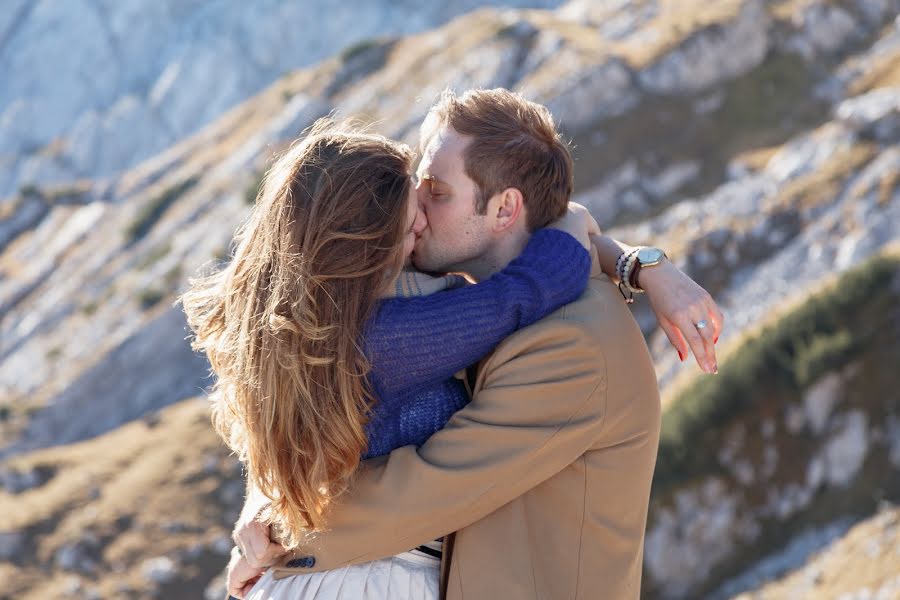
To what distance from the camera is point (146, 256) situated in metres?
57.7

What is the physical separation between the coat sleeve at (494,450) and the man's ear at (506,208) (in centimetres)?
82

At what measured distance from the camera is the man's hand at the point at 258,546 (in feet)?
17.4

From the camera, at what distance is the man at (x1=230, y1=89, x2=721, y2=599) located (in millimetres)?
4699

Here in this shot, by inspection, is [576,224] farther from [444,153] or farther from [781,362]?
[781,362]

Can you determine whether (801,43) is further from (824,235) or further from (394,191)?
(394,191)

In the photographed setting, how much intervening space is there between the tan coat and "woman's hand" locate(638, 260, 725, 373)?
39cm

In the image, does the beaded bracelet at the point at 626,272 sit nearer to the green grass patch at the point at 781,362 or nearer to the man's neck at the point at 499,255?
the man's neck at the point at 499,255

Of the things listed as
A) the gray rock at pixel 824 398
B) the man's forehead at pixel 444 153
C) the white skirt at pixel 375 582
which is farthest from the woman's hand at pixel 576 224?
the gray rock at pixel 824 398

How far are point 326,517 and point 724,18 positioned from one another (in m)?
50.7

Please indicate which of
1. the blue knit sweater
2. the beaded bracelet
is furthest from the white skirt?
Answer: the beaded bracelet

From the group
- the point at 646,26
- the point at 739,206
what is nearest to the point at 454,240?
the point at 739,206

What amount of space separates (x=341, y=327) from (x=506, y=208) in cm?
127

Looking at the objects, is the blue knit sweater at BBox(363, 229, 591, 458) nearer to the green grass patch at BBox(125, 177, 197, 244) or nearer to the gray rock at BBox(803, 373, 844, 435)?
the gray rock at BBox(803, 373, 844, 435)

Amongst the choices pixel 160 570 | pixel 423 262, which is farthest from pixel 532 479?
pixel 160 570
